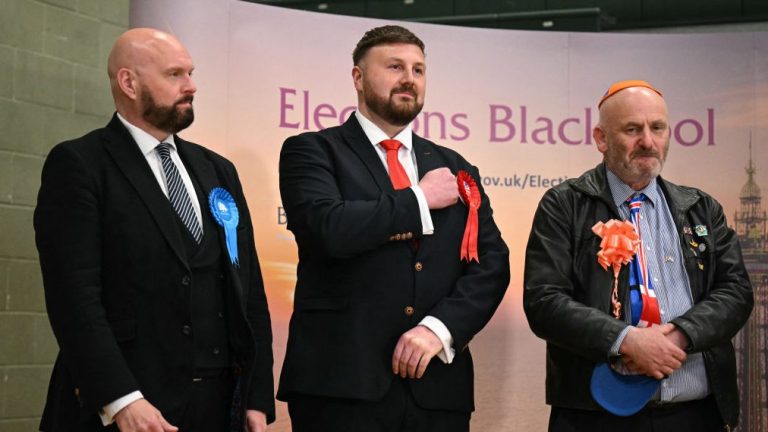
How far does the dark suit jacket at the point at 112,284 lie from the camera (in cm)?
244

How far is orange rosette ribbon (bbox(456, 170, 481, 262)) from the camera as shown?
3000mm

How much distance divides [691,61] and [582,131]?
2.21 feet

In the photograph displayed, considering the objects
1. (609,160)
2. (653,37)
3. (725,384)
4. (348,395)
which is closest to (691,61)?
(653,37)

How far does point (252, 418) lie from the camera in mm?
2773

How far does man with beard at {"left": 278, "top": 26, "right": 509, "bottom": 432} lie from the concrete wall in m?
1.61

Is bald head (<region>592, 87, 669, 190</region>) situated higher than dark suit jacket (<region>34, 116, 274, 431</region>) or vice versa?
bald head (<region>592, 87, 669, 190</region>)

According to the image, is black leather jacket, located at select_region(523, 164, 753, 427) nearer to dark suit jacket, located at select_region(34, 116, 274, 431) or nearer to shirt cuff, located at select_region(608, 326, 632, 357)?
shirt cuff, located at select_region(608, 326, 632, 357)

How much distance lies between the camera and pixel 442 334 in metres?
2.82

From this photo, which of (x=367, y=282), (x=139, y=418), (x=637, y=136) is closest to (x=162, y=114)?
(x=367, y=282)

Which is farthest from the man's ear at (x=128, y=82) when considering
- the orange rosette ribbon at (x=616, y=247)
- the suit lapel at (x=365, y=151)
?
the orange rosette ribbon at (x=616, y=247)

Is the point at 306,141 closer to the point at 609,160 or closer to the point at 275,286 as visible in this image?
the point at 609,160

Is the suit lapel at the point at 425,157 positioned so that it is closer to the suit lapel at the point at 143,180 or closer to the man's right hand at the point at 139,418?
the suit lapel at the point at 143,180

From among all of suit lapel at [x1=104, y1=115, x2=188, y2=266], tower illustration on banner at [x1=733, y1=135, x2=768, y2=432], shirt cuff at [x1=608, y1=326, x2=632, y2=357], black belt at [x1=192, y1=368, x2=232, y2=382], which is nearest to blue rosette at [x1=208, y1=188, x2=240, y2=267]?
suit lapel at [x1=104, y1=115, x2=188, y2=266]

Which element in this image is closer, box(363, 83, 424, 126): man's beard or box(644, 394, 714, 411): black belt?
box(644, 394, 714, 411): black belt
